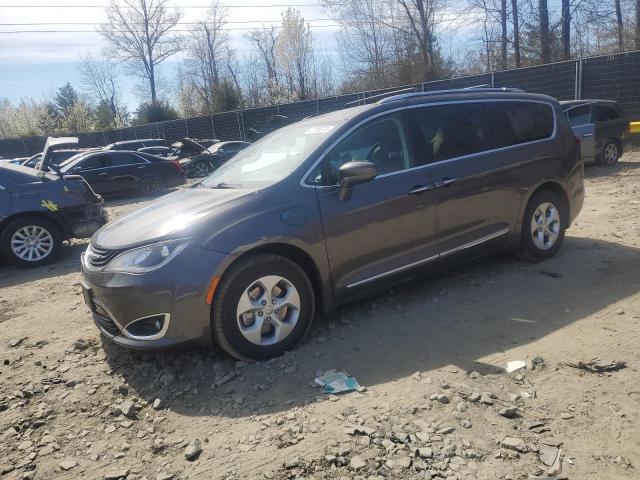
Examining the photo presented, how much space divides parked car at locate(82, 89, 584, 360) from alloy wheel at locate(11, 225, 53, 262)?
160 inches

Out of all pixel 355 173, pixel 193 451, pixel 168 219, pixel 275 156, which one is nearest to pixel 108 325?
pixel 168 219

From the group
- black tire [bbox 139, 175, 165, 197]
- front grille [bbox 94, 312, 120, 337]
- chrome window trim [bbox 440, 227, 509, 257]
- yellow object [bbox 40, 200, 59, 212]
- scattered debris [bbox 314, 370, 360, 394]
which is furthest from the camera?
black tire [bbox 139, 175, 165, 197]

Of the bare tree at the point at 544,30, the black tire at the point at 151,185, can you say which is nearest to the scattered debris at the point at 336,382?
the black tire at the point at 151,185

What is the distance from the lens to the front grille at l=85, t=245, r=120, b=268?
367cm

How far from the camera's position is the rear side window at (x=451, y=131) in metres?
4.55

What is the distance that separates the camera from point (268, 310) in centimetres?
370

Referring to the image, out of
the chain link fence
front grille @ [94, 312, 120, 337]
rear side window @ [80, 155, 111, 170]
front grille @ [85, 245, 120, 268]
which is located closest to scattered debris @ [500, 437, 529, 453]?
front grille @ [94, 312, 120, 337]

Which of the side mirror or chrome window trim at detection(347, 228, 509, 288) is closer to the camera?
the side mirror

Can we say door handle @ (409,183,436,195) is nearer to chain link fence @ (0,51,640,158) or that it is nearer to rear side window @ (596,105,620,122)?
rear side window @ (596,105,620,122)

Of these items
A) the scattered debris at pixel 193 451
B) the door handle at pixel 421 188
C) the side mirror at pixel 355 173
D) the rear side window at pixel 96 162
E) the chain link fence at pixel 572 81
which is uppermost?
the chain link fence at pixel 572 81

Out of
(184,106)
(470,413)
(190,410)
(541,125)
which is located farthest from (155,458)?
(184,106)

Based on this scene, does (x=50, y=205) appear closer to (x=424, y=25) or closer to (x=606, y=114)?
(x=606, y=114)

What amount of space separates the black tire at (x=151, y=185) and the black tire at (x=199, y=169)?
4.01m

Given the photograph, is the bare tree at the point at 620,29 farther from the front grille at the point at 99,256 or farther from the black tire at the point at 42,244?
the front grille at the point at 99,256
